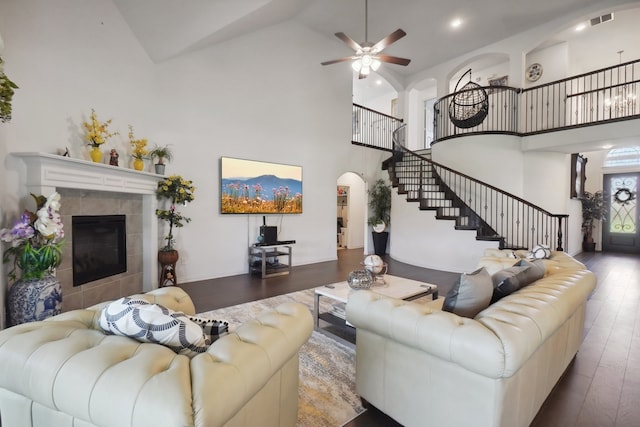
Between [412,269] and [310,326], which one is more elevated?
[310,326]

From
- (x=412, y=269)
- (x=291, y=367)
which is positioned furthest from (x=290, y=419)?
(x=412, y=269)

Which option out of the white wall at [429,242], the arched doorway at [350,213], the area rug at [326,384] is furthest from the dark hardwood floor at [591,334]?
the arched doorway at [350,213]

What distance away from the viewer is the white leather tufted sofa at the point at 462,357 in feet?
4.12

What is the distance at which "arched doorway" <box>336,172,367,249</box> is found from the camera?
9.21 metres

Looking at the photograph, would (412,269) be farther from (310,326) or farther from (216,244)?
(310,326)

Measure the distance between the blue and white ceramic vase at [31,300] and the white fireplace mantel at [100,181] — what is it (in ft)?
2.79

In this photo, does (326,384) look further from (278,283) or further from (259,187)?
(259,187)

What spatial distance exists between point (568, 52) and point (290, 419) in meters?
9.75

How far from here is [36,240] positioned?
2676 millimetres

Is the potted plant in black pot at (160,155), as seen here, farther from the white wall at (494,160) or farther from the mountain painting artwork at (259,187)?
the white wall at (494,160)

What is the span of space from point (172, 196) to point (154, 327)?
3.63m

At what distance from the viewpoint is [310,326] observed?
1452mm

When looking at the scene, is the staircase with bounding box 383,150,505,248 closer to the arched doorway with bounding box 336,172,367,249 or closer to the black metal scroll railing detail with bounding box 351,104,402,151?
the black metal scroll railing detail with bounding box 351,104,402,151

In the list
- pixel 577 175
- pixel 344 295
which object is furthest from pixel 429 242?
pixel 577 175
